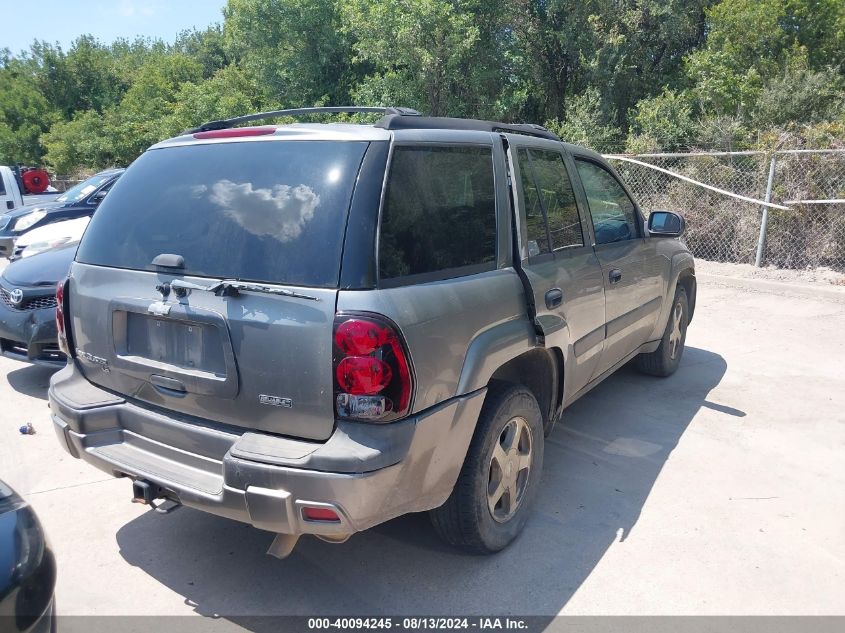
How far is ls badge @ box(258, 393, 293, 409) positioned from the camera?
248 cm

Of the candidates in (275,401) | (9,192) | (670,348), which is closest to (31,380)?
(275,401)

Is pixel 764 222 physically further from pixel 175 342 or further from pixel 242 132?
pixel 175 342

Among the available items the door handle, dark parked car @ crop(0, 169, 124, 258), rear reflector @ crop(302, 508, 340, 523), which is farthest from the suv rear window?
dark parked car @ crop(0, 169, 124, 258)

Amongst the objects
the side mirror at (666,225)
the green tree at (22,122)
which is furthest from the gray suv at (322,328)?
the green tree at (22,122)

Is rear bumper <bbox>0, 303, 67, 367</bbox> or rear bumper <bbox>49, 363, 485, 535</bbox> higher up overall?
rear bumper <bbox>49, 363, 485, 535</bbox>

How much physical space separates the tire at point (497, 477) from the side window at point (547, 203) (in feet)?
2.77

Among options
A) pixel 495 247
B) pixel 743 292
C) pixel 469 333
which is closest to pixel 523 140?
pixel 495 247

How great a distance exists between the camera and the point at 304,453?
2428mm

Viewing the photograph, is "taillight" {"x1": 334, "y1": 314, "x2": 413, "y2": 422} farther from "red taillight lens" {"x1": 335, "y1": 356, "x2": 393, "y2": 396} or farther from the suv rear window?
the suv rear window

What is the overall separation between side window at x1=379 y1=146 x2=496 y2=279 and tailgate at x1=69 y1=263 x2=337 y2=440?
0.39m

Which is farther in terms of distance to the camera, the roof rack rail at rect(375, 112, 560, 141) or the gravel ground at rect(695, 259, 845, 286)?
the gravel ground at rect(695, 259, 845, 286)

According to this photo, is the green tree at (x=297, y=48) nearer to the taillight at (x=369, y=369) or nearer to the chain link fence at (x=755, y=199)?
the chain link fence at (x=755, y=199)

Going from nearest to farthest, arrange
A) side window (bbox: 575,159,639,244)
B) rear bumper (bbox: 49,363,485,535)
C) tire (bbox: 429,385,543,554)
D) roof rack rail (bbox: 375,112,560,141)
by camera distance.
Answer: rear bumper (bbox: 49,363,485,535)
roof rack rail (bbox: 375,112,560,141)
tire (bbox: 429,385,543,554)
side window (bbox: 575,159,639,244)

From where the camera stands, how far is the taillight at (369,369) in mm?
2402
